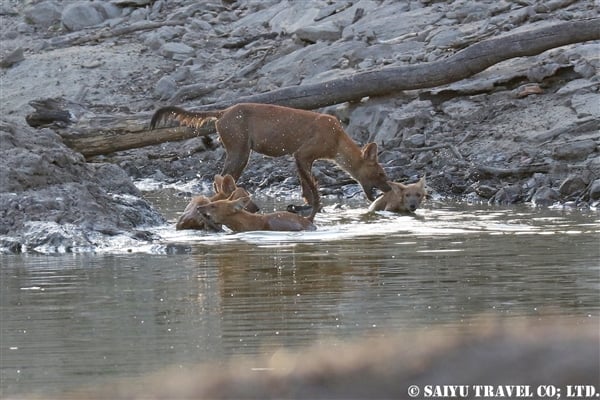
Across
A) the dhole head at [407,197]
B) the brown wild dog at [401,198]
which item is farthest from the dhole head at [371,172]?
the dhole head at [407,197]

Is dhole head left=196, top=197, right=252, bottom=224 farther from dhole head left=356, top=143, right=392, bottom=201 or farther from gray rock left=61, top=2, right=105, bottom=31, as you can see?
gray rock left=61, top=2, right=105, bottom=31

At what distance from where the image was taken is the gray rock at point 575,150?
15.7 meters

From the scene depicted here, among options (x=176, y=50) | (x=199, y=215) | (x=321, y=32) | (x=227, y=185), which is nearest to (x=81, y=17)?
(x=176, y=50)

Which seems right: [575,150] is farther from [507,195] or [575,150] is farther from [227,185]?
[227,185]

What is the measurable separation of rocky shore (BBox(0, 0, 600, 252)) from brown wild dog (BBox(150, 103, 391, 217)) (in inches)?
46.8

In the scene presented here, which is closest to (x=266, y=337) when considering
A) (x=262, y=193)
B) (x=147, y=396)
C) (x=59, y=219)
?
(x=147, y=396)

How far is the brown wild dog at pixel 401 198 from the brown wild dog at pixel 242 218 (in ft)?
8.30

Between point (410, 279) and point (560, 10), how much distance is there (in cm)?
1225

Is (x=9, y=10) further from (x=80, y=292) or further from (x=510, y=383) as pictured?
(x=510, y=383)

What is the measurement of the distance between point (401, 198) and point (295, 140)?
4.62 ft

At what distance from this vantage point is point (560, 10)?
19.7 metres

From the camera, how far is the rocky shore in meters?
12.3

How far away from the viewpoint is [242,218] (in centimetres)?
1221

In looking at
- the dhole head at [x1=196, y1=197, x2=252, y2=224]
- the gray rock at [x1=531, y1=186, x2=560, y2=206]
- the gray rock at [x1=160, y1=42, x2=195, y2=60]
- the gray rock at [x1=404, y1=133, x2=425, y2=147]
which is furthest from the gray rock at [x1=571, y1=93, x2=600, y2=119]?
the gray rock at [x1=160, y1=42, x2=195, y2=60]
